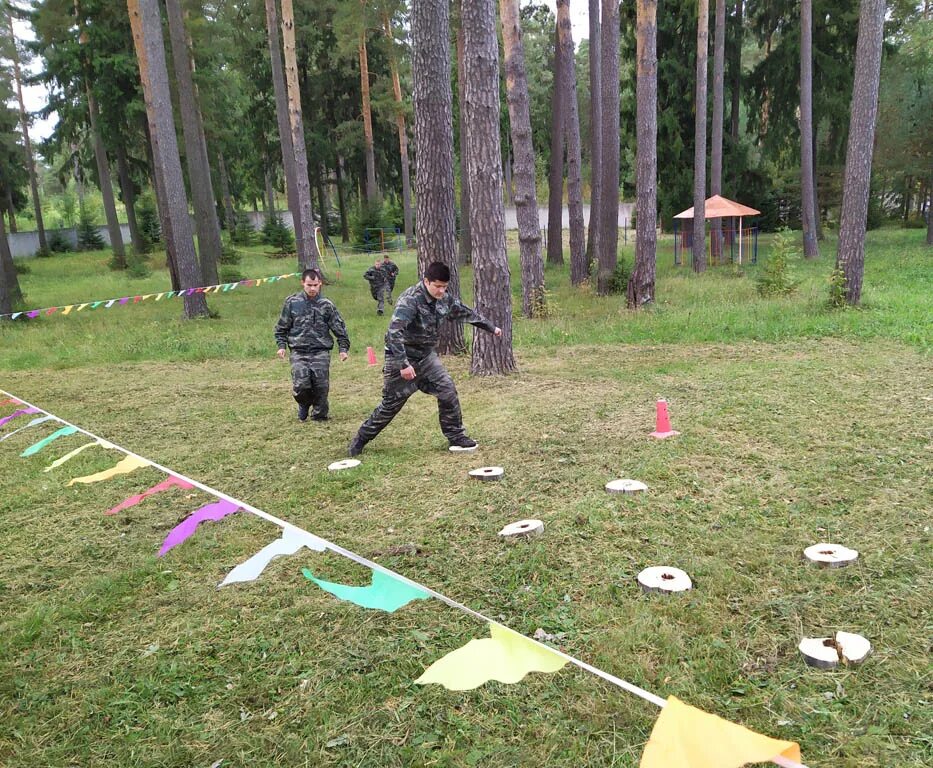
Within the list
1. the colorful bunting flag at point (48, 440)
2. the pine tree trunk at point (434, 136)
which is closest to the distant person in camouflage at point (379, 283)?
the pine tree trunk at point (434, 136)

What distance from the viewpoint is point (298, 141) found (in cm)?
2011

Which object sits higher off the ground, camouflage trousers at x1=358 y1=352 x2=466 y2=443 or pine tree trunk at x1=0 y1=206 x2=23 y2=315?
pine tree trunk at x1=0 y1=206 x2=23 y2=315

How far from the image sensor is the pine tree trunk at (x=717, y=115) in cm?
2158

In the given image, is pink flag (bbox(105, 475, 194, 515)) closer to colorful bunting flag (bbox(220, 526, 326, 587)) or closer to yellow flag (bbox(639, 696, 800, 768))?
colorful bunting flag (bbox(220, 526, 326, 587))

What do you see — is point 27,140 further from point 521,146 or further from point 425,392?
point 425,392

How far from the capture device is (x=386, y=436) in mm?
6723

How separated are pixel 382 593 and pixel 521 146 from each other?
39.7 feet

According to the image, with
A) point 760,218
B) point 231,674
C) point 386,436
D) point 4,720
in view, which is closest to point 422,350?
point 386,436

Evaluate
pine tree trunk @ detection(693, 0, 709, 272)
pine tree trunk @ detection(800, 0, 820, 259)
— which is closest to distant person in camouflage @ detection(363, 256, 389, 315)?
pine tree trunk @ detection(693, 0, 709, 272)

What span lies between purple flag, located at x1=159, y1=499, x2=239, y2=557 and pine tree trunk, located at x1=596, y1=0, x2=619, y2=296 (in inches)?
541

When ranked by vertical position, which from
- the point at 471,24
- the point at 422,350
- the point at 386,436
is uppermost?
the point at 471,24

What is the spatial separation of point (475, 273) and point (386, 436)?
295cm

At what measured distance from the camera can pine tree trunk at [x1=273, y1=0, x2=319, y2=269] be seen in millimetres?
19406

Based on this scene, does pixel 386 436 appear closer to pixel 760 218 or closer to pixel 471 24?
pixel 471 24
